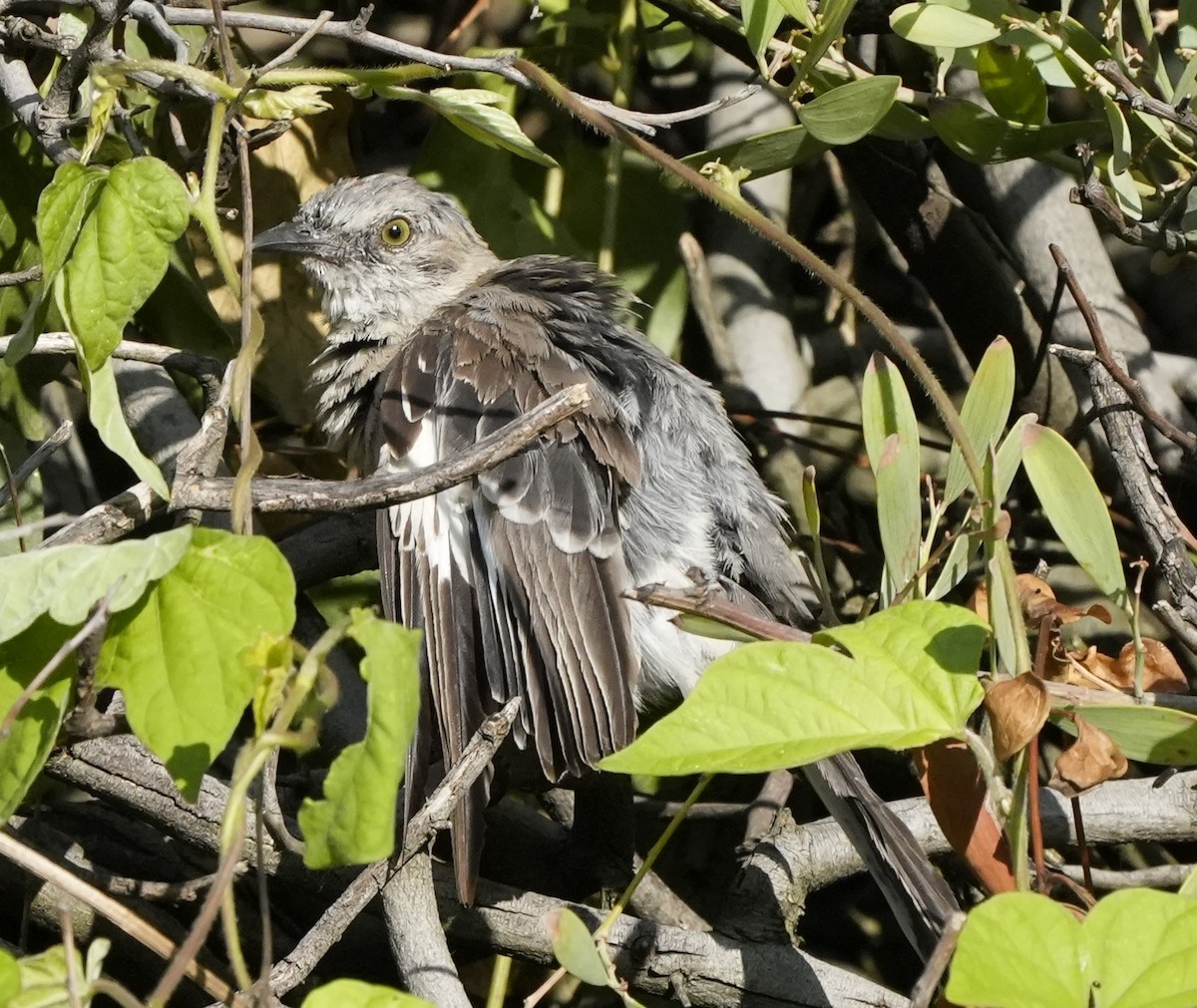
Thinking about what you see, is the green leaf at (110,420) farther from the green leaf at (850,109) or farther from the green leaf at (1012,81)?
the green leaf at (1012,81)

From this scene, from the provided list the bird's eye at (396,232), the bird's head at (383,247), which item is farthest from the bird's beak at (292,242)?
the bird's eye at (396,232)

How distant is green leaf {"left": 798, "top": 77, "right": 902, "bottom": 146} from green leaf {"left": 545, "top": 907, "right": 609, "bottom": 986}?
140cm

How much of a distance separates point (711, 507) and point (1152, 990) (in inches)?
70.2

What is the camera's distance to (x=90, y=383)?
1.65m

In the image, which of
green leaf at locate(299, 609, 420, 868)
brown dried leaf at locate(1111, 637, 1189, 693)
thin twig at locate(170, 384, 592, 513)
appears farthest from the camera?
brown dried leaf at locate(1111, 637, 1189, 693)

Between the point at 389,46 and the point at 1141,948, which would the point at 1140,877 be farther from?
the point at 389,46

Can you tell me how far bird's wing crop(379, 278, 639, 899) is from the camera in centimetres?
257

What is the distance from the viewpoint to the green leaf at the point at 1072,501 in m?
1.92

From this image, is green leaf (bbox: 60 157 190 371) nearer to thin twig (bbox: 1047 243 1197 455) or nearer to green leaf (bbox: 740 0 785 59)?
green leaf (bbox: 740 0 785 59)

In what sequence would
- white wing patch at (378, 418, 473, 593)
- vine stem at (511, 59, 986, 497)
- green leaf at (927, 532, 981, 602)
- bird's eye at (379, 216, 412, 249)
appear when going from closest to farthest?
vine stem at (511, 59, 986, 497) → green leaf at (927, 532, 981, 602) → white wing patch at (378, 418, 473, 593) → bird's eye at (379, 216, 412, 249)

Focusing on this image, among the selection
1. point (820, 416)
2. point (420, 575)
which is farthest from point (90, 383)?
point (820, 416)

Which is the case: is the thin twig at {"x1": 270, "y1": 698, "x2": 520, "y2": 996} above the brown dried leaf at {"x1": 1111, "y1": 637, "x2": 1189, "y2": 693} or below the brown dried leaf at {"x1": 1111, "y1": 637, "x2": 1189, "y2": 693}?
below

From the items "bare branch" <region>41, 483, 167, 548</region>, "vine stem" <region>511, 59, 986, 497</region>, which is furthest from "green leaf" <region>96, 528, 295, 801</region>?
"vine stem" <region>511, 59, 986, 497</region>

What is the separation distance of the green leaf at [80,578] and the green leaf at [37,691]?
0.07m
